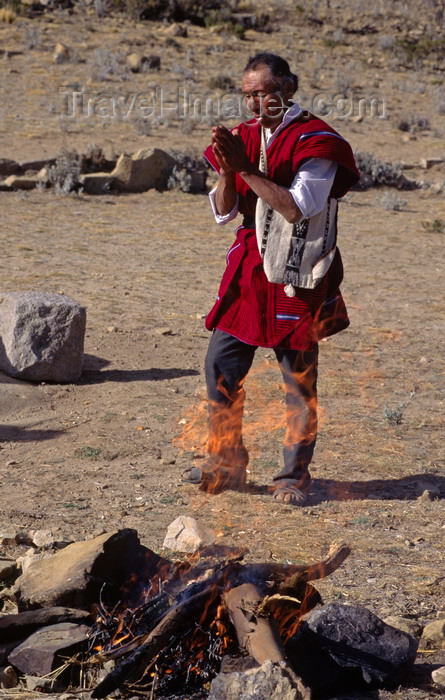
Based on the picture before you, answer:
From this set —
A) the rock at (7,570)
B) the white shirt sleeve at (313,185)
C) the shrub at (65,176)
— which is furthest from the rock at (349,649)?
the shrub at (65,176)

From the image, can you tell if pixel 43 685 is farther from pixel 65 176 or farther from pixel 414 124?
pixel 414 124

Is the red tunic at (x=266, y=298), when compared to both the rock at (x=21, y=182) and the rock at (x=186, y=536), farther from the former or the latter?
the rock at (x=21, y=182)

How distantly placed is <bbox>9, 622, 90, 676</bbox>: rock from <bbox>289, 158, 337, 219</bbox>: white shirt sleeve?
185cm

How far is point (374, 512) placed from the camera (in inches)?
177

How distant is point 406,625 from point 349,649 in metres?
0.37

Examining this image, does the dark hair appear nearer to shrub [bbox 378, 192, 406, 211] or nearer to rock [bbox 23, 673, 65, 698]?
rock [bbox 23, 673, 65, 698]

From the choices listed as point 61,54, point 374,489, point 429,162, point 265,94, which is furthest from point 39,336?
point 61,54

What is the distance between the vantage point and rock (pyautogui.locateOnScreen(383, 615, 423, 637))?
326 centimetres

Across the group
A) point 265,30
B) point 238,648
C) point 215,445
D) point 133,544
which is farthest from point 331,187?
point 265,30

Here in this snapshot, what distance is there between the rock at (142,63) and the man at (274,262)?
16.4 m

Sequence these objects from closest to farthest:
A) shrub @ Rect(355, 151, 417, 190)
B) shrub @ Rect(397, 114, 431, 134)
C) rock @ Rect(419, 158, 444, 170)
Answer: shrub @ Rect(355, 151, 417, 190) < rock @ Rect(419, 158, 444, 170) < shrub @ Rect(397, 114, 431, 134)

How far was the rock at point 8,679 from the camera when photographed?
2.95m

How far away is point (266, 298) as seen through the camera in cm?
425

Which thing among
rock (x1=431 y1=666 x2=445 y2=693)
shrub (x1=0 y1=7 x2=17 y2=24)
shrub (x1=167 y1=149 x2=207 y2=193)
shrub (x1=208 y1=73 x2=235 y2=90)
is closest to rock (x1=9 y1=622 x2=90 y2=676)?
rock (x1=431 y1=666 x2=445 y2=693)
